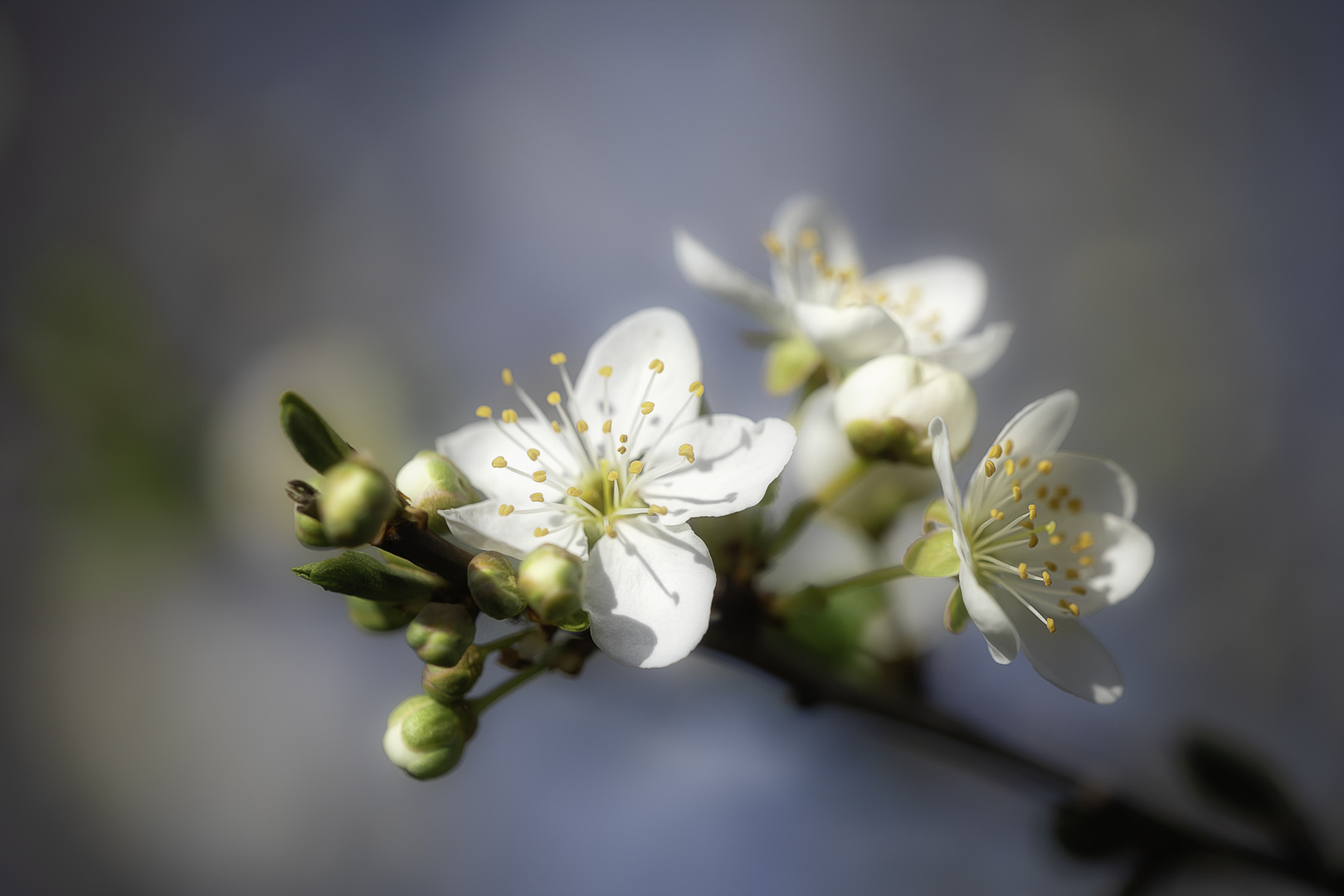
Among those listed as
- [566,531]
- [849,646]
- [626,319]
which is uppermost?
[626,319]

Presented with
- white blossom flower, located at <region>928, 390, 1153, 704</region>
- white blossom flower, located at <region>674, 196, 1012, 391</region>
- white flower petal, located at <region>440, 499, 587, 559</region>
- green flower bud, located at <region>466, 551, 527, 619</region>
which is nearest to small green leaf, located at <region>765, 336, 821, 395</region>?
white blossom flower, located at <region>674, 196, 1012, 391</region>

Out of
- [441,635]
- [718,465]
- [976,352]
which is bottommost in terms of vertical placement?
[441,635]

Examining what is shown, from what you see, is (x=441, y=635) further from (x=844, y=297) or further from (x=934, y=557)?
(x=844, y=297)

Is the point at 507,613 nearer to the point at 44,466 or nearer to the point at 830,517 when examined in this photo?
the point at 830,517

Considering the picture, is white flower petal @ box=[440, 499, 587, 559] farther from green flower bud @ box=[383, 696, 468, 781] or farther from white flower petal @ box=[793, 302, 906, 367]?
white flower petal @ box=[793, 302, 906, 367]

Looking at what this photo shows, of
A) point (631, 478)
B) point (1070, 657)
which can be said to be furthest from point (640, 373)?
point (1070, 657)

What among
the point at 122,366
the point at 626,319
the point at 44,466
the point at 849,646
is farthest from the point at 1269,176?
the point at 44,466

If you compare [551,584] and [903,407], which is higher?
[903,407]

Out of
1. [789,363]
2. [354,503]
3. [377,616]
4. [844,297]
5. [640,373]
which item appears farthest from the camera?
[844,297]
